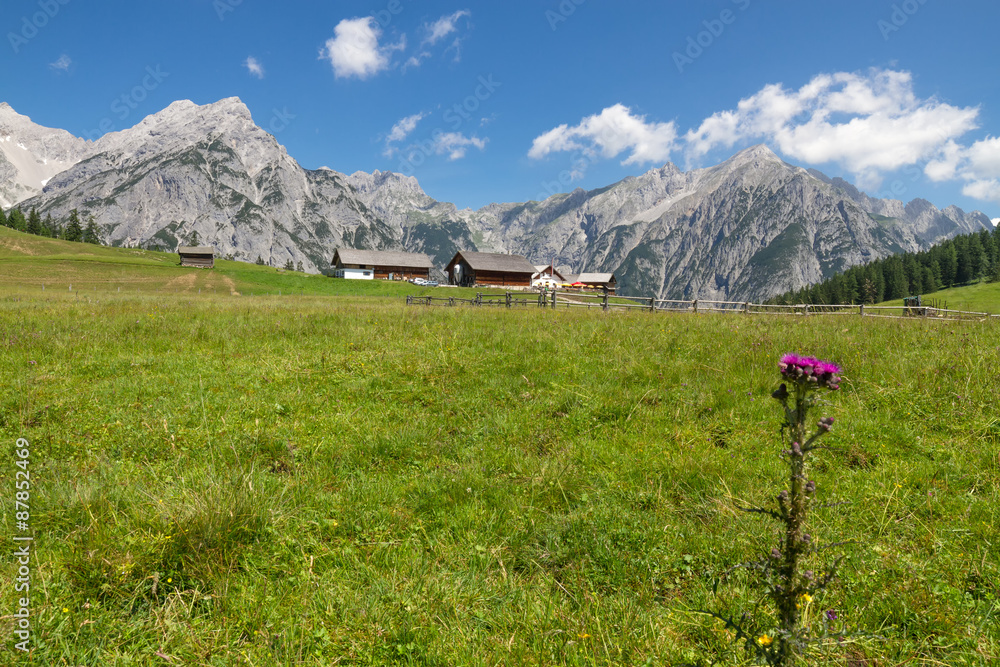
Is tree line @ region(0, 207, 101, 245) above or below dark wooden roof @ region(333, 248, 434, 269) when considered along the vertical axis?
above

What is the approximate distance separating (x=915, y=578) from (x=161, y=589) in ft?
18.3

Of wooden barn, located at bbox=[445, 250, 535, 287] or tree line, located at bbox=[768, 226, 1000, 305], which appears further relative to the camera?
tree line, located at bbox=[768, 226, 1000, 305]

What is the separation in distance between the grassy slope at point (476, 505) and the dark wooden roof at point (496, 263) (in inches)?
3433

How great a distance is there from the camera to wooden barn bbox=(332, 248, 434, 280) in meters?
107

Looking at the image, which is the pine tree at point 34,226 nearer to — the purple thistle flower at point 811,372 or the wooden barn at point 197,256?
the wooden barn at point 197,256

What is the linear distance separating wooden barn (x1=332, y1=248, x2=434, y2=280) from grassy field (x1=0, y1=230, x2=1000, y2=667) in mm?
101834

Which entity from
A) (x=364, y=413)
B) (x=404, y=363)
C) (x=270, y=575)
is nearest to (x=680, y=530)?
(x=270, y=575)

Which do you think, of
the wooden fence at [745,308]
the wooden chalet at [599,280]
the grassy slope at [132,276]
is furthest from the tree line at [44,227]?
the wooden chalet at [599,280]

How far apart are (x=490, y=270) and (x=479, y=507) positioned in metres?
92.1

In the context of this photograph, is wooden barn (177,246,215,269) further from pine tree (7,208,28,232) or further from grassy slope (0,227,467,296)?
pine tree (7,208,28,232)

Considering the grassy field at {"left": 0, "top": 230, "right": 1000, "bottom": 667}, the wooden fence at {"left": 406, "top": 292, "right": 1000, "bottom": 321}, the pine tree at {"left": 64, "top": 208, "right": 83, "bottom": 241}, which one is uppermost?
the pine tree at {"left": 64, "top": 208, "right": 83, "bottom": 241}

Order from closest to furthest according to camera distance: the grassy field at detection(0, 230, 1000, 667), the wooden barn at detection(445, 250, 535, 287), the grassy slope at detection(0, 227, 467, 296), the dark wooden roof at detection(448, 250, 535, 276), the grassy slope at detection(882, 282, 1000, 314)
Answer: the grassy field at detection(0, 230, 1000, 667) → the grassy slope at detection(0, 227, 467, 296) → the grassy slope at detection(882, 282, 1000, 314) → the dark wooden roof at detection(448, 250, 535, 276) → the wooden barn at detection(445, 250, 535, 287)

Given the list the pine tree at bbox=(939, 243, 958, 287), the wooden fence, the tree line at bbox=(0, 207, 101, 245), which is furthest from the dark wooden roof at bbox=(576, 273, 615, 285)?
the tree line at bbox=(0, 207, 101, 245)

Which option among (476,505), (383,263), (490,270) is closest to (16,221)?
(383,263)
